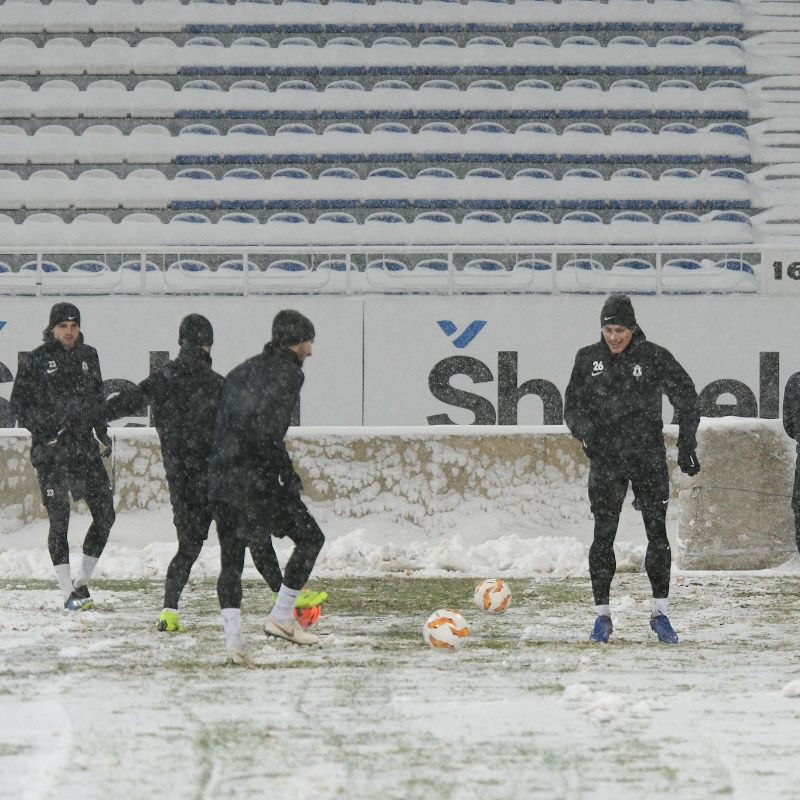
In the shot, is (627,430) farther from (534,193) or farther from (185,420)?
(534,193)

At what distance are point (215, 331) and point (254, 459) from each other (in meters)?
11.8

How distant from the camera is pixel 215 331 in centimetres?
1778

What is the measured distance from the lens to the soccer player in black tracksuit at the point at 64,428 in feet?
26.3

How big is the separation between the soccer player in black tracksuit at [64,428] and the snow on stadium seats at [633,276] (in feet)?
36.6

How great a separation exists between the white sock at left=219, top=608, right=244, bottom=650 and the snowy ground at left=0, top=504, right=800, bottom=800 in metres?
0.14

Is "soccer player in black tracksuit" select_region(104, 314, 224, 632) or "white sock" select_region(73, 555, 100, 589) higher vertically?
"soccer player in black tracksuit" select_region(104, 314, 224, 632)

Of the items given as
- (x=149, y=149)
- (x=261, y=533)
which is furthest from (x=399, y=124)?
(x=261, y=533)

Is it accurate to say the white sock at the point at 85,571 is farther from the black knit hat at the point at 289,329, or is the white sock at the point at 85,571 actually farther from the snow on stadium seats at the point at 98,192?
the snow on stadium seats at the point at 98,192

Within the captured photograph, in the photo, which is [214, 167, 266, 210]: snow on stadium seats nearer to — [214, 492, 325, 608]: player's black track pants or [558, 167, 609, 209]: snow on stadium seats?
[558, 167, 609, 209]: snow on stadium seats

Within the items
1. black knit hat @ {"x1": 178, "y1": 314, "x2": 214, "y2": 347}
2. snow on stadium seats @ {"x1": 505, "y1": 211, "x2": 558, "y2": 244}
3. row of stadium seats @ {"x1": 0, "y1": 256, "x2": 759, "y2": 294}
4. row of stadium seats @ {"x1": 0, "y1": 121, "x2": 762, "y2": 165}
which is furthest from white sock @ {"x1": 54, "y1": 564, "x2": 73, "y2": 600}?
row of stadium seats @ {"x1": 0, "y1": 121, "x2": 762, "y2": 165}

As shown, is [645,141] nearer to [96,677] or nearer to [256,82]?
[256,82]

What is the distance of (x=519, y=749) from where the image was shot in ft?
13.5

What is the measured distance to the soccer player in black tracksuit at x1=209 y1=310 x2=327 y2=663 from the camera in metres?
6.07

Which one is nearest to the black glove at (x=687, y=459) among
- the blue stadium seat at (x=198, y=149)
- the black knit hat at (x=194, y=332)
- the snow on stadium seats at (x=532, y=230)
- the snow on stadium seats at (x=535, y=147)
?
the black knit hat at (x=194, y=332)
